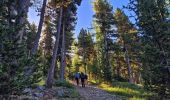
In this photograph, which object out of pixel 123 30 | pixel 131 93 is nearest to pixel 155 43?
pixel 131 93

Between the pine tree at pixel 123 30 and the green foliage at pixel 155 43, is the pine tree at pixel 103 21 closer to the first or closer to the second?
the pine tree at pixel 123 30

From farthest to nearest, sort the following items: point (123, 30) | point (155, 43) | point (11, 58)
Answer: point (123, 30) → point (155, 43) → point (11, 58)

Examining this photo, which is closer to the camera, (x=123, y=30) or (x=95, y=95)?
(x=95, y=95)

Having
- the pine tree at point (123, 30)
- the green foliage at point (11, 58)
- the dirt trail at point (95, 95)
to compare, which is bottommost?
the dirt trail at point (95, 95)

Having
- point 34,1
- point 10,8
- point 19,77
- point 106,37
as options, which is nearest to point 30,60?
point 19,77

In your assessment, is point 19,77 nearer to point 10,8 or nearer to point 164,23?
point 10,8

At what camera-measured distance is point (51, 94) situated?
22625 millimetres

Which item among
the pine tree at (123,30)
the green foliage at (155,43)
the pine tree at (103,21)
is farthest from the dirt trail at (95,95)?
the pine tree at (123,30)

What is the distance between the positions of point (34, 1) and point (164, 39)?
10.5 m

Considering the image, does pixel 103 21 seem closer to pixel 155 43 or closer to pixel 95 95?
pixel 95 95

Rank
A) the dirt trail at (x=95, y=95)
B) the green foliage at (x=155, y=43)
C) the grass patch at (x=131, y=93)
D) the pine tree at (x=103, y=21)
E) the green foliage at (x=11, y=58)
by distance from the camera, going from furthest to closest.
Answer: the pine tree at (x=103, y=21)
the grass patch at (x=131, y=93)
the dirt trail at (x=95, y=95)
the green foliage at (x=155, y=43)
the green foliage at (x=11, y=58)

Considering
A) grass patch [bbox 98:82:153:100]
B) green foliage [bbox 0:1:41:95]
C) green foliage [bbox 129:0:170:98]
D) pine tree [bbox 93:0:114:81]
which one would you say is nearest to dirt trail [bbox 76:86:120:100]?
grass patch [bbox 98:82:153:100]

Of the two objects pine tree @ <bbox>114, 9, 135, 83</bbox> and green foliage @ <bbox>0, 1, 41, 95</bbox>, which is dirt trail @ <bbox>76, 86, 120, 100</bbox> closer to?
green foliage @ <bbox>0, 1, 41, 95</bbox>

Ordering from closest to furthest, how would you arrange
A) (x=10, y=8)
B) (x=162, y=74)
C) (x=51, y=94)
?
(x=10, y=8) → (x=162, y=74) → (x=51, y=94)
